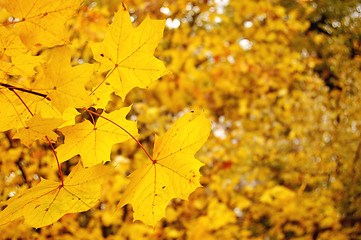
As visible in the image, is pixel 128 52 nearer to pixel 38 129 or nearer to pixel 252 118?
pixel 38 129

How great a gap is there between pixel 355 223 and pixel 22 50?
13.1ft

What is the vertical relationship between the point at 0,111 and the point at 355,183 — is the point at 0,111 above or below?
above

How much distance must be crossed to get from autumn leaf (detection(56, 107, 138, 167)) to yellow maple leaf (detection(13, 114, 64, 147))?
4.0 inches

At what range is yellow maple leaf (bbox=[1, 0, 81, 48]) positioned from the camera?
660 mm

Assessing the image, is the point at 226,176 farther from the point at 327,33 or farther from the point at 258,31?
the point at 327,33

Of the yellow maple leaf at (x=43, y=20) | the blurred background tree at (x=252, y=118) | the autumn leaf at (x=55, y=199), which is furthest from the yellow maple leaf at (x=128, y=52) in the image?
the blurred background tree at (x=252, y=118)

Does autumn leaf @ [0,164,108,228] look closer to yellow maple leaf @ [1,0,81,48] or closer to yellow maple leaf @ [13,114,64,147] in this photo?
yellow maple leaf @ [13,114,64,147]

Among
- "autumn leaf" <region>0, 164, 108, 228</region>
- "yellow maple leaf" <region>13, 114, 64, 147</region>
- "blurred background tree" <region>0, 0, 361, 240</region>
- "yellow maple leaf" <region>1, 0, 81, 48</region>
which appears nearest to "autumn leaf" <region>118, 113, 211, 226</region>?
"autumn leaf" <region>0, 164, 108, 228</region>

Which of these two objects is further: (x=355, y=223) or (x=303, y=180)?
(x=303, y=180)

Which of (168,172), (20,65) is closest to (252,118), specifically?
(168,172)

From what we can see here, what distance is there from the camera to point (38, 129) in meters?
0.68

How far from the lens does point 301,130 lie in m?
4.38

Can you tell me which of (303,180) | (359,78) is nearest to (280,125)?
(303,180)

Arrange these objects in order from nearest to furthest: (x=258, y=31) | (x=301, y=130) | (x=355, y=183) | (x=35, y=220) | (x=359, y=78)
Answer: (x=35, y=220)
(x=355, y=183)
(x=359, y=78)
(x=301, y=130)
(x=258, y=31)
